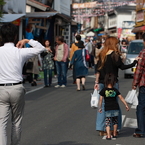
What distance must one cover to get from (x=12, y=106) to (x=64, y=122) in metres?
3.97

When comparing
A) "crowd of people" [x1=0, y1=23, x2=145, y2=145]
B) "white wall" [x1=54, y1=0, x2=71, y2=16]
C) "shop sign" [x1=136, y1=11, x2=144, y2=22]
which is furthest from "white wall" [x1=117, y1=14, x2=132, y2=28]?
"crowd of people" [x1=0, y1=23, x2=145, y2=145]

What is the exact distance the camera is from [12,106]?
5.62 metres

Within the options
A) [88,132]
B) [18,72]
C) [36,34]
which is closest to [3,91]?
[18,72]

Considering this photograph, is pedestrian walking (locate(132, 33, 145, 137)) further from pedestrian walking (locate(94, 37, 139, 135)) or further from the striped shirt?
pedestrian walking (locate(94, 37, 139, 135))

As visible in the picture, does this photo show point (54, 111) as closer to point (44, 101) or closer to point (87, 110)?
point (87, 110)

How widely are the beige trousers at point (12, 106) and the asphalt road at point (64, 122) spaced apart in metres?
1.79

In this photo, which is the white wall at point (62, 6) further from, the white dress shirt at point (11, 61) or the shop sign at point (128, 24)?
the shop sign at point (128, 24)

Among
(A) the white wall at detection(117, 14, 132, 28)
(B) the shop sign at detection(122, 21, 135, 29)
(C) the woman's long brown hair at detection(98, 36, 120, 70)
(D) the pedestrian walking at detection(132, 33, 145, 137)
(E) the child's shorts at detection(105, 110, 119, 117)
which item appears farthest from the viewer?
(A) the white wall at detection(117, 14, 132, 28)

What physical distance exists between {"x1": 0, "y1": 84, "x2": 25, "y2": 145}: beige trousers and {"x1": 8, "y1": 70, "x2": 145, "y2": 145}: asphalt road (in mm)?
1795

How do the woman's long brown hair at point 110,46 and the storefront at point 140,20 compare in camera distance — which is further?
the storefront at point 140,20

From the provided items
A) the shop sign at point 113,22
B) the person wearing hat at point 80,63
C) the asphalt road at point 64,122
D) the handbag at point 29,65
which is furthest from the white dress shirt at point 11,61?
the shop sign at point 113,22

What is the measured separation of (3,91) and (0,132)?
478 millimetres

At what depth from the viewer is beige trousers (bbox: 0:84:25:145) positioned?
549 centimetres

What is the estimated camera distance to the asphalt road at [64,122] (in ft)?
25.3
